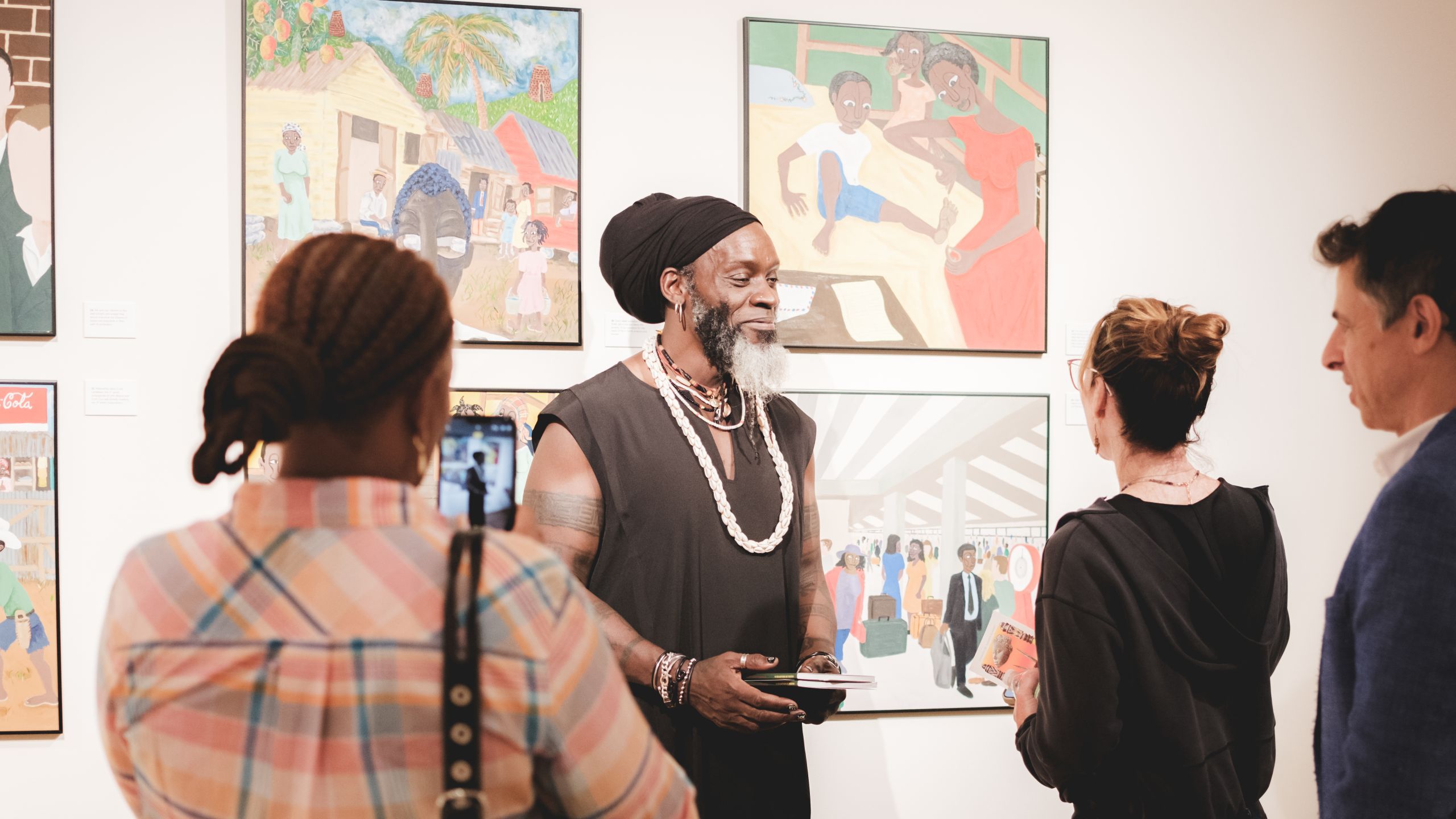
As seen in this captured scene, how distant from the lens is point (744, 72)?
2.67 meters

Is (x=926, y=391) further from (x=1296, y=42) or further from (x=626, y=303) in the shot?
(x=1296, y=42)

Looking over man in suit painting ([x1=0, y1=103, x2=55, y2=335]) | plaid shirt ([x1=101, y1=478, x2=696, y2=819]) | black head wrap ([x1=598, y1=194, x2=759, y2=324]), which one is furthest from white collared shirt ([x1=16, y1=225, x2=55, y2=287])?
plaid shirt ([x1=101, y1=478, x2=696, y2=819])

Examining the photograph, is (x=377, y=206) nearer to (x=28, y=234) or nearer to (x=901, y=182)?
(x=28, y=234)

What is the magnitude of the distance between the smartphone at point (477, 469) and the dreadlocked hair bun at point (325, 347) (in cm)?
18

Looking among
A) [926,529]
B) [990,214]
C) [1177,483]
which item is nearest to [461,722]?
[1177,483]

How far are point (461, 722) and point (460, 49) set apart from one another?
212 cm

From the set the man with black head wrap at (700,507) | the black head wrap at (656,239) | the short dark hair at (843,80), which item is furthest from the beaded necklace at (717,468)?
the short dark hair at (843,80)

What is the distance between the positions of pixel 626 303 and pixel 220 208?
1105 mm

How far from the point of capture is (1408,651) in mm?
1068

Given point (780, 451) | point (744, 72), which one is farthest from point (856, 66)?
point (780, 451)

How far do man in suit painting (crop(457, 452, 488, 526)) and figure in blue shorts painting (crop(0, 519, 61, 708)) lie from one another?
6.37ft

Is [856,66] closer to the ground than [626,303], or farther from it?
farther from it

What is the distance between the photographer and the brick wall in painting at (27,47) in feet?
7.88

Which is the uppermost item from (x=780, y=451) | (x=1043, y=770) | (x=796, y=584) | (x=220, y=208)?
(x=220, y=208)
